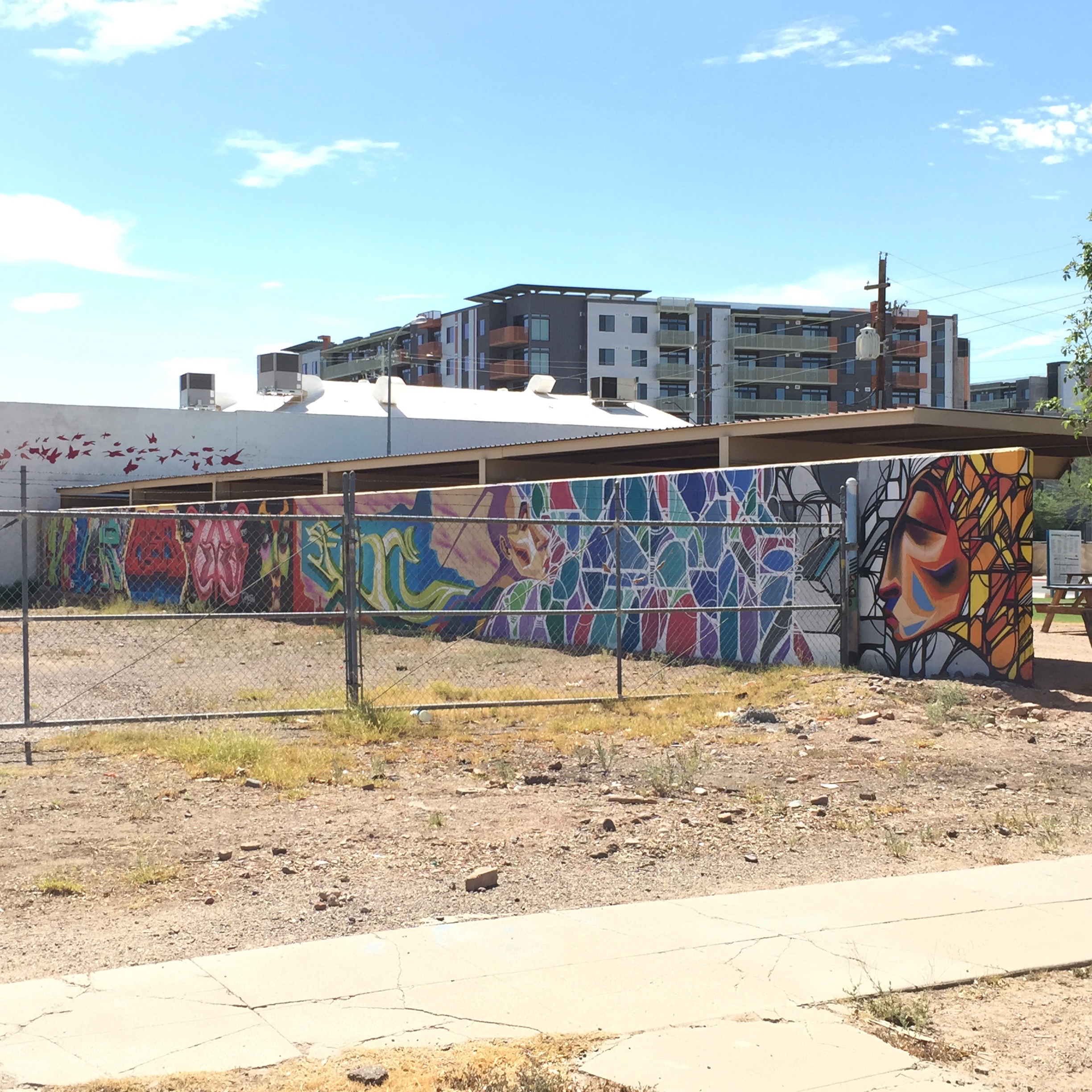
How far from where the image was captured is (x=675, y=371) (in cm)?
10256

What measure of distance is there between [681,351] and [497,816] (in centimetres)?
9697

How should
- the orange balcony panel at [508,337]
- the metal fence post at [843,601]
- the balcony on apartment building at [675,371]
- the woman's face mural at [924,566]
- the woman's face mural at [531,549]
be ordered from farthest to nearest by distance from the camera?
1. the balcony on apartment building at [675,371]
2. the orange balcony panel at [508,337]
3. the woman's face mural at [531,549]
4. the metal fence post at [843,601]
5. the woman's face mural at [924,566]

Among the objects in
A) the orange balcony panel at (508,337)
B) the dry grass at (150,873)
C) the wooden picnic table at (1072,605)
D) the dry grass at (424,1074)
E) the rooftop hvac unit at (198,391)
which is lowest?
the dry grass at (150,873)

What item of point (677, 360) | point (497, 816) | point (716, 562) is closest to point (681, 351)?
point (677, 360)

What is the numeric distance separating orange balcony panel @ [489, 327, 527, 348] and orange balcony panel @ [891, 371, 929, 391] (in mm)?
32707

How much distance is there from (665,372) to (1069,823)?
95028 millimetres

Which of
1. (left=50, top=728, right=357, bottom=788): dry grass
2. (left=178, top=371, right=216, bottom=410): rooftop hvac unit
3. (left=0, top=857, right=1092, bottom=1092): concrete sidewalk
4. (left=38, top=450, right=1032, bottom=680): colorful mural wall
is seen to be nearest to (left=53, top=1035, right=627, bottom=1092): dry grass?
(left=0, top=857, right=1092, bottom=1092): concrete sidewalk

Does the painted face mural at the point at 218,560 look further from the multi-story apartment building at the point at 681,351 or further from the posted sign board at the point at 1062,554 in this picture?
the multi-story apartment building at the point at 681,351

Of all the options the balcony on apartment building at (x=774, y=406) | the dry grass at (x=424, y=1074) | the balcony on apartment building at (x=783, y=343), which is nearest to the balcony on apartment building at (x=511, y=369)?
the balcony on apartment building at (x=774, y=406)

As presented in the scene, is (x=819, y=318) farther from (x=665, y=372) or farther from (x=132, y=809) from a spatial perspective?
(x=132, y=809)

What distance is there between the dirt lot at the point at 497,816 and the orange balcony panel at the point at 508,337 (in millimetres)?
84857

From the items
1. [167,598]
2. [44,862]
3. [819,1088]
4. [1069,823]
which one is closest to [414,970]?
[819,1088]

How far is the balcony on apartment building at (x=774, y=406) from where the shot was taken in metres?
104

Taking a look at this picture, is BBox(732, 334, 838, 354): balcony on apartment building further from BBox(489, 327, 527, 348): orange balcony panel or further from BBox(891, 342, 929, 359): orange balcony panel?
BBox(489, 327, 527, 348): orange balcony panel
